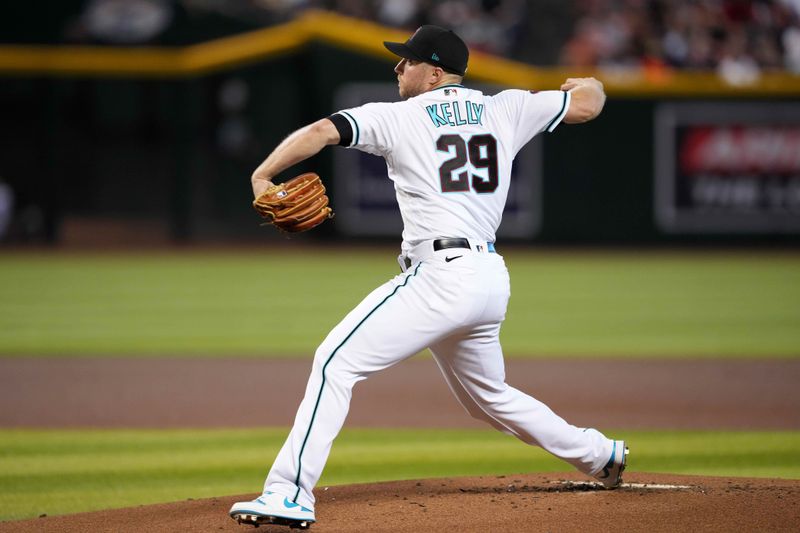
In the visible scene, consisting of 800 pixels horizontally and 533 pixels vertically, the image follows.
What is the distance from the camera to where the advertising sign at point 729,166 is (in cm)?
1834

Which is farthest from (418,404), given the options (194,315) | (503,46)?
(503,46)

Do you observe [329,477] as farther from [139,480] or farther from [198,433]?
[198,433]

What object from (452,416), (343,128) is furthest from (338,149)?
(343,128)

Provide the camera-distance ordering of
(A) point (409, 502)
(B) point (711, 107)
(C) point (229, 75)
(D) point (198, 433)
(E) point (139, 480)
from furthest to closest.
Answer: (C) point (229, 75)
(B) point (711, 107)
(D) point (198, 433)
(E) point (139, 480)
(A) point (409, 502)

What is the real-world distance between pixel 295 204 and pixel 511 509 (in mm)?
1381

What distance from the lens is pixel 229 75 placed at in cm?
1980

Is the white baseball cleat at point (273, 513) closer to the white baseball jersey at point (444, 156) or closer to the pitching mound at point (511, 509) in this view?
the pitching mound at point (511, 509)

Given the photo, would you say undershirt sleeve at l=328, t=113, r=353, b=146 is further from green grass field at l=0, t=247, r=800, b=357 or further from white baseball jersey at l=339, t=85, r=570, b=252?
green grass field at l=0, t=247, r=800, b=357

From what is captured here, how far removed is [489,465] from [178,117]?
1475cm

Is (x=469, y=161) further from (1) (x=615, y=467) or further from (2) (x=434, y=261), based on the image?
(1) (x=615, y=467)

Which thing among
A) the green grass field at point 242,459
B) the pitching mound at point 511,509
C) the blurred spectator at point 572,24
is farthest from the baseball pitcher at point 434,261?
the blurred spectator at point 572,24

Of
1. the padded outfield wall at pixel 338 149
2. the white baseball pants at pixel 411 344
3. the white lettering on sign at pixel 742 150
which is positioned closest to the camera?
the white baseball pants at pixel 411 344

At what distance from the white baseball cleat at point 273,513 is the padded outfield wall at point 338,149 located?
14.7m

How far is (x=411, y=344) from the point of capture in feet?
13.2
